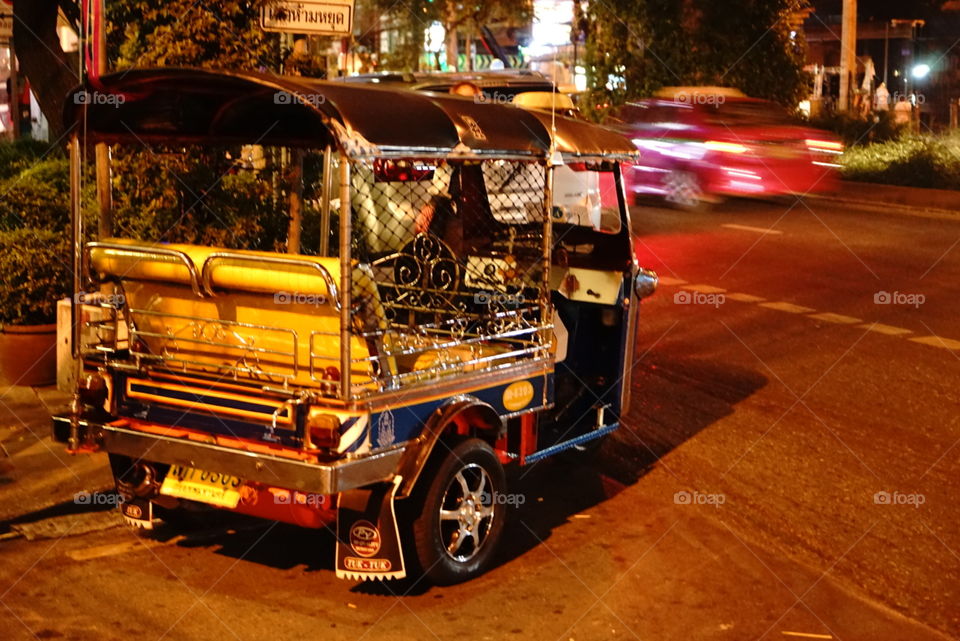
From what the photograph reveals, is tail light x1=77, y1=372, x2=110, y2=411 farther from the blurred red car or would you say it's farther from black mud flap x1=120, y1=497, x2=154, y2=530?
the blurred red car

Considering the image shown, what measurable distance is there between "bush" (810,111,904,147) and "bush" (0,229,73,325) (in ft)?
66.4

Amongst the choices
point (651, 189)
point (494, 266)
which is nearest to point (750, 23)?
point (651, 189)

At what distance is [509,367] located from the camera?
20.4 feet

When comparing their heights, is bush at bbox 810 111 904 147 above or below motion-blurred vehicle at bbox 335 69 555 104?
below

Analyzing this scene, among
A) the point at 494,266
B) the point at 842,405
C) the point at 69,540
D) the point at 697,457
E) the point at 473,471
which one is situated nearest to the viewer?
the point at 473,471

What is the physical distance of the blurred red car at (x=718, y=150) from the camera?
17438 mm

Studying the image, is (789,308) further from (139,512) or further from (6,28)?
(6,28)

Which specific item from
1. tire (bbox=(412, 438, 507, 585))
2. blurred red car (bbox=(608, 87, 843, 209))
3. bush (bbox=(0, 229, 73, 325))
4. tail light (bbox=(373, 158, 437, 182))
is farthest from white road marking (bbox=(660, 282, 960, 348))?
bush (bbox=(0, 229, 73, 325))

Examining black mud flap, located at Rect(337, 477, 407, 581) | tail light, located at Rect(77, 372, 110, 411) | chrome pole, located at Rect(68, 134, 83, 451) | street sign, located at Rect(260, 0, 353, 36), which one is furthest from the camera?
street sign, located at Rect(260, 0, 353, 36)

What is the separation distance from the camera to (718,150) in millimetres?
17328

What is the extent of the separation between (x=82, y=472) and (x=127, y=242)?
5.93ft

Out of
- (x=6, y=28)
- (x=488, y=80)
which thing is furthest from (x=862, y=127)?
(x=6, y=28)

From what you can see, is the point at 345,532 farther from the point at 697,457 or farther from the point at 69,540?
the point at 697,457

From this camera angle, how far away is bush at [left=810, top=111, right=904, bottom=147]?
87.5 ft
